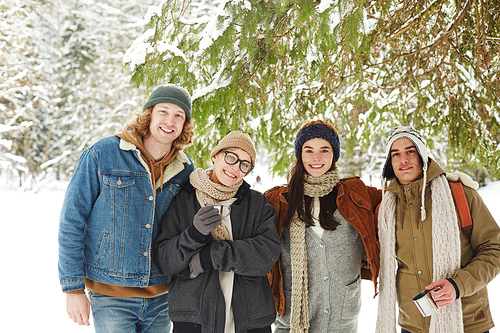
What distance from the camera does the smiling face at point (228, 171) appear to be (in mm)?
2014

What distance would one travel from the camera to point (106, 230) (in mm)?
1926

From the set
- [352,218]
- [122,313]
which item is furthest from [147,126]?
[352,218]

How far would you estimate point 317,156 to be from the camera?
228 cm

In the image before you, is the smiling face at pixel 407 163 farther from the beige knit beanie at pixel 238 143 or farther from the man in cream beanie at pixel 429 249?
the beige knit beanie at pixel 238 143

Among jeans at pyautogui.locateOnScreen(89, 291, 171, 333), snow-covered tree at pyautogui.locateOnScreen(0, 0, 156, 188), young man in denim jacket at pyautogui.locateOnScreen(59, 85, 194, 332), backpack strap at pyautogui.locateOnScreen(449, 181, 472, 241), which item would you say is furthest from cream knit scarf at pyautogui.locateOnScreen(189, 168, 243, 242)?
snow-covered tree at pyautogui.locateOnScreen(0, 0, 156, 188)

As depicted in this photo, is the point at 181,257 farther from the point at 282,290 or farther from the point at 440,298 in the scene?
the point at 440,298

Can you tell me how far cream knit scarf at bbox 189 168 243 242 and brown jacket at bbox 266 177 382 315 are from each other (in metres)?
0.45

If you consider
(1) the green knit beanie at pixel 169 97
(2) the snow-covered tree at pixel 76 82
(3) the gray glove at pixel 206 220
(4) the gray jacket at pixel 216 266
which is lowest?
(4) the gray jacket at pixel 216 266

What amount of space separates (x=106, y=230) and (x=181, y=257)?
469 millimetres

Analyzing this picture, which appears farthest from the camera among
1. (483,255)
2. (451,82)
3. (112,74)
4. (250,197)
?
(112,74)

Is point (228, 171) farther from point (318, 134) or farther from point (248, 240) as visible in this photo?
point (318, 134)

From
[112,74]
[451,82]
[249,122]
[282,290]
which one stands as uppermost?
[112,74]

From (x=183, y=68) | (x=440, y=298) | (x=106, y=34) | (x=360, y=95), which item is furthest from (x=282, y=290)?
(x=106, y=34)

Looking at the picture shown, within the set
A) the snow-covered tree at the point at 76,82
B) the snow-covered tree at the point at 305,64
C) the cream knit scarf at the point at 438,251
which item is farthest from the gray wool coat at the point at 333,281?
the snow-covered tree at the point at 76,82
